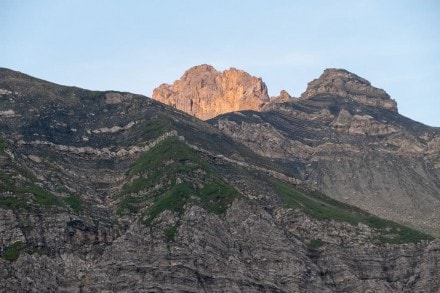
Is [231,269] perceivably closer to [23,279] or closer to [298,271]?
[298,271]

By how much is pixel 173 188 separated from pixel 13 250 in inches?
1727

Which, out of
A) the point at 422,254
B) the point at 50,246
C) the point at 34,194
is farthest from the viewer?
the point at 422,254

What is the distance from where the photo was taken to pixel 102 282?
14962 centimetres

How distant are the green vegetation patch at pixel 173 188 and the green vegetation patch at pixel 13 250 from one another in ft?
91.0

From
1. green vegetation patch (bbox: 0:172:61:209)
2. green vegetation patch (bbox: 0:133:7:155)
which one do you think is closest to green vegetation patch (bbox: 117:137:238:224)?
green vegetation patch (bbox: 0:172:61:209)

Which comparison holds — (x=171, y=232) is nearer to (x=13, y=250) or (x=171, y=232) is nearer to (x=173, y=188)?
(x=173, y=188)

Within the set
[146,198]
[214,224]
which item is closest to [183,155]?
[146,198]

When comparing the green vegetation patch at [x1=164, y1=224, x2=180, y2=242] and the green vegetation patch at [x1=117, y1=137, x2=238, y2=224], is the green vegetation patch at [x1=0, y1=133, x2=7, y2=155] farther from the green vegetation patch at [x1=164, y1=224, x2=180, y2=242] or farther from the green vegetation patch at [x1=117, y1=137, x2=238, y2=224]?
the green vegetation patch at [x1=164, y1=224, x2=180, y2=242]

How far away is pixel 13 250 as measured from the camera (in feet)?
493

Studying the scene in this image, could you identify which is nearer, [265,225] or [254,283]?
[254,283]

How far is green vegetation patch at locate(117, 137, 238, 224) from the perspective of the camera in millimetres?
175125

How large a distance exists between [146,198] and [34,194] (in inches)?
1051

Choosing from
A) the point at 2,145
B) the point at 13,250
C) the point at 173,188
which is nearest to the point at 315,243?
the point at 173,188

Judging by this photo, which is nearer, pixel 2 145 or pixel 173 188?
pixel 173 188
